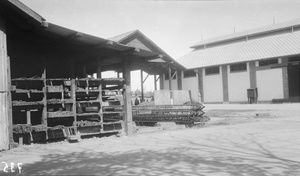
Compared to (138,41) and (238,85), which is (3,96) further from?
(238,85)

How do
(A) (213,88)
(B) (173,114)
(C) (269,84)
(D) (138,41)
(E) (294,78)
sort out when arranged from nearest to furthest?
1. (B) (173,114)
2. (E) (294,78)
3. (C) (269,84)
4. (D) (138,41)
5. (A) (213,88)

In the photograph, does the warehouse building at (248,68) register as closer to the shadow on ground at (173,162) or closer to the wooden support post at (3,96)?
the wooden support post at (3,96)

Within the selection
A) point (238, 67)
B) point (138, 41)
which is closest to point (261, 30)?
point (238, 67)

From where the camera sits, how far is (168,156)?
21.7 feet

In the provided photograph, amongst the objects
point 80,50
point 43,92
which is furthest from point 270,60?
point 43,92

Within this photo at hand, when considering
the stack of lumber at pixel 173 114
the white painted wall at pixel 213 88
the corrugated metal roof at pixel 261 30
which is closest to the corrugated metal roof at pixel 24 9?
the stack of lumber at pixel 173 114

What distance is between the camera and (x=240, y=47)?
34000 millimetres

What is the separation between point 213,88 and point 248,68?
464cm

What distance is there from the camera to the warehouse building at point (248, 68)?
1047 inches

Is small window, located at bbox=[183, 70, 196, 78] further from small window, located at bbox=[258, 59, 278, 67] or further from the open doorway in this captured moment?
the open doorway

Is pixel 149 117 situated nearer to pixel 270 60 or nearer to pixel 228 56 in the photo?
pixel 270 60

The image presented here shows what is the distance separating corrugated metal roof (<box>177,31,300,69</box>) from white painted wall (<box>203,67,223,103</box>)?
1.55 m

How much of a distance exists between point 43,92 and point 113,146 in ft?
9.16

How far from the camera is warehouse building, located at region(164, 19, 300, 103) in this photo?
2659 cm
